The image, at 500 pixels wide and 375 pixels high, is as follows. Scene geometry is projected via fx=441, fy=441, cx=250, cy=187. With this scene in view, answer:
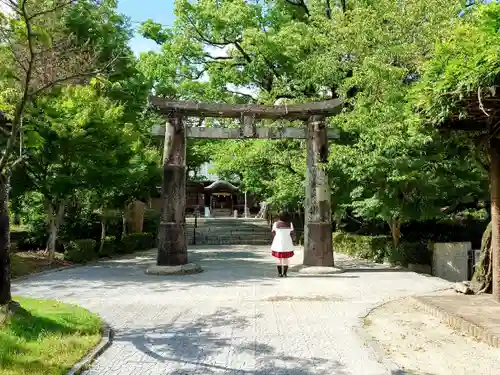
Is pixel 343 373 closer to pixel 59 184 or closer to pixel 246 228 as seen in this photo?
pixel 59 184

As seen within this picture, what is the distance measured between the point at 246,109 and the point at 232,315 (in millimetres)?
7479

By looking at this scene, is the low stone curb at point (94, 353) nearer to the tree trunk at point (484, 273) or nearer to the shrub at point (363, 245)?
the tree trunk at point (484, 273)

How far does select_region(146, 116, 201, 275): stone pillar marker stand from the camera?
13172 millimetres

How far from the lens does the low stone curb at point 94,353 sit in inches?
191

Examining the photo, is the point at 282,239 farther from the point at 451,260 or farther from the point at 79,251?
the point at 79,251

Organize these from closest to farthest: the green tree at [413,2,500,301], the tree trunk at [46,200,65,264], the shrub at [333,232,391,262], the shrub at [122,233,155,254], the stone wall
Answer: the green tree at [413,2,500,301] → the stone wall → the tree trunk at [46,200,65,264] → the shrub at [333,232,391,262] → the shrub at [122,233,155,254]

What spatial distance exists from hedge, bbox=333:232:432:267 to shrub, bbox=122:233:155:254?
979 centimetres

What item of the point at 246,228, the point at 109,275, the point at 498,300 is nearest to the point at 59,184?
the point at 109,275

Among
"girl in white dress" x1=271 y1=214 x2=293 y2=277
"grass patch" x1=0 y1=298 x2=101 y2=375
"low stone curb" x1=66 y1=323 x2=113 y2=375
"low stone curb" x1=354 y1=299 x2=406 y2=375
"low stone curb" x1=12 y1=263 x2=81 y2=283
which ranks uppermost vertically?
"girl in white dress" x1=271 y1=214 x2=293 y2=277

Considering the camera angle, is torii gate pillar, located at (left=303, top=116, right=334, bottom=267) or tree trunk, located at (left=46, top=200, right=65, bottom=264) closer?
torii gate pillar, located at (left=303, top=116, right=334, bottom=267)

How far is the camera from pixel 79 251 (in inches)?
627

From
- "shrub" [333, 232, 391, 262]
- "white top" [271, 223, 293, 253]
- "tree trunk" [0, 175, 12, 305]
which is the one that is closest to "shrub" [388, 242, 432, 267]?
"shrub" [333, 232, 391, 262]

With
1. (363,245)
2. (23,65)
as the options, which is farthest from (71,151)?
(363,245)

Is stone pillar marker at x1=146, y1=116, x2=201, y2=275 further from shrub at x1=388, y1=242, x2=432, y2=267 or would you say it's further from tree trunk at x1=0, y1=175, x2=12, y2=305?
shrub at x1=388, y1=242, x2=432, y2=267
